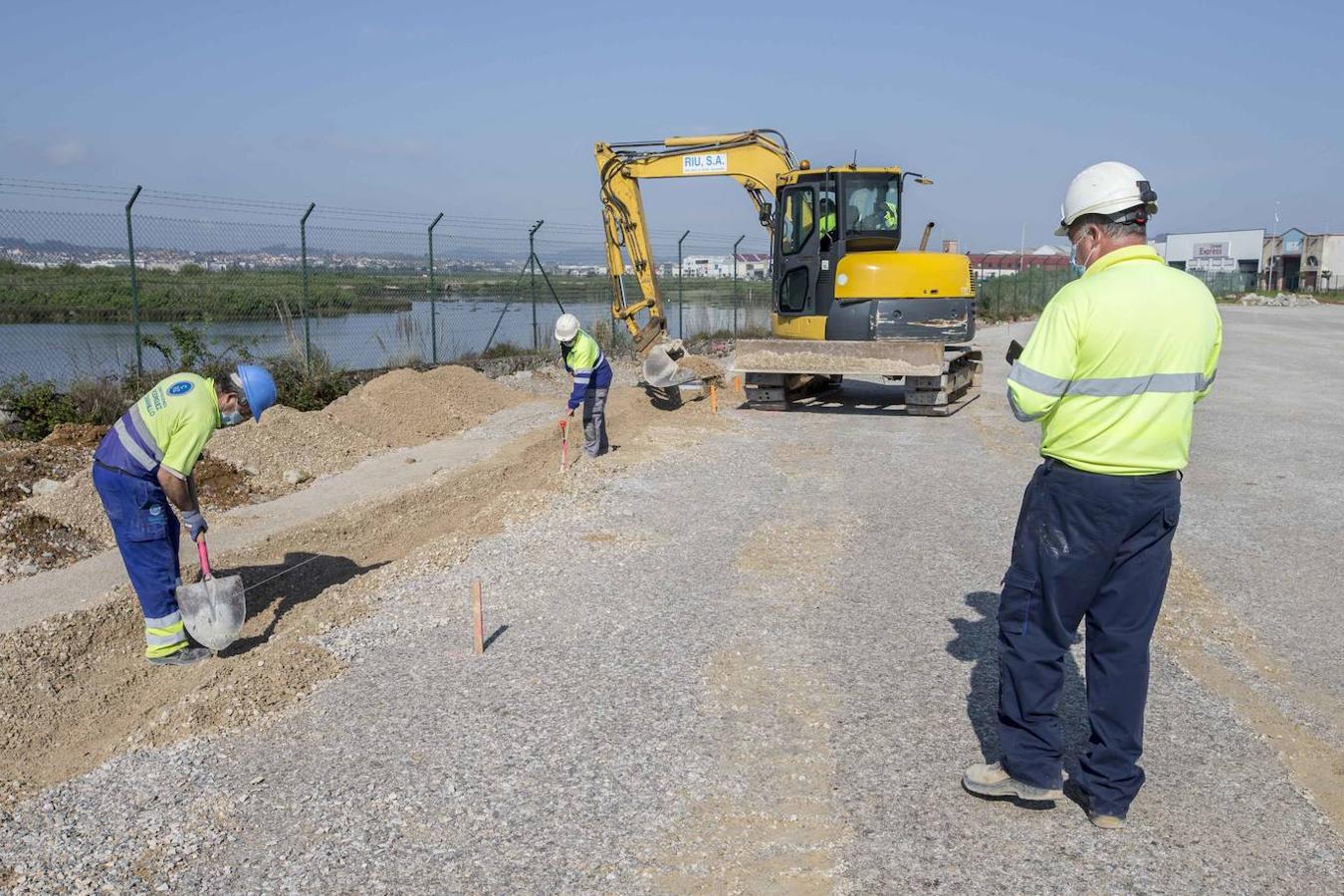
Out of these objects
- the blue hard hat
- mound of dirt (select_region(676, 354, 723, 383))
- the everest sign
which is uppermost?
the everest sign

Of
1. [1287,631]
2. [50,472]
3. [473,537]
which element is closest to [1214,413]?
[1287,631]

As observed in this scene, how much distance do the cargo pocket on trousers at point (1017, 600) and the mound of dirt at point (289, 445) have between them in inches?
336

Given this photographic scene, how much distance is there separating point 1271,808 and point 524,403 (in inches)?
498

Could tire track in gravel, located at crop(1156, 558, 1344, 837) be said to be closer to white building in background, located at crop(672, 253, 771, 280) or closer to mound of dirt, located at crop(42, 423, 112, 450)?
mound of dirt, located at crop(42, 423, 112, 450)

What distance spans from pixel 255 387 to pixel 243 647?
148 centimetres

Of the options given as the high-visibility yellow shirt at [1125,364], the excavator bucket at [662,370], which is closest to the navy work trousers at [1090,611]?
the high-visibility yellow shirt at [1125,364]

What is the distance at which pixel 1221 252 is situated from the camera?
90688mm

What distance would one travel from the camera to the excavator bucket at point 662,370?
14.3 metres

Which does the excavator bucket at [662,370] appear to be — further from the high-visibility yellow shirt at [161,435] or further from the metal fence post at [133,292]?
the high-visibility yellow shirt at [161,435]

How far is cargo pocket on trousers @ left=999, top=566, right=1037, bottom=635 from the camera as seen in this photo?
12.5 feet

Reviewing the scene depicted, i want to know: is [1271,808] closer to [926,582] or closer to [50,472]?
[926,582]

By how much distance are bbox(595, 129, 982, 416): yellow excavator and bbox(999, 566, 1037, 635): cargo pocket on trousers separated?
9.66 meters

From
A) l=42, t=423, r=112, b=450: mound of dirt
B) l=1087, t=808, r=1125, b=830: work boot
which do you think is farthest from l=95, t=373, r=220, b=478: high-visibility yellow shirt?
l=42, t=423, r=112, b=450: mound of dirt

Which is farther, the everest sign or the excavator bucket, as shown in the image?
the everest sign
